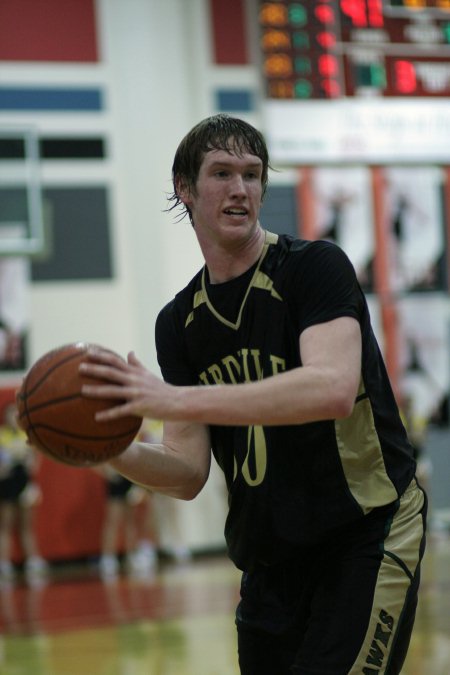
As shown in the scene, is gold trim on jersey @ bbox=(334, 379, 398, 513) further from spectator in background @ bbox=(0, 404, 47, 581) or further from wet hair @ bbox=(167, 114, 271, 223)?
spectator in background @ bbox=(0, 404, 47, 581)

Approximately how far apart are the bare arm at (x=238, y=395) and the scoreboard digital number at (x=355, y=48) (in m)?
8.62

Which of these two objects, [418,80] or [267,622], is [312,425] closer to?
[267,622]

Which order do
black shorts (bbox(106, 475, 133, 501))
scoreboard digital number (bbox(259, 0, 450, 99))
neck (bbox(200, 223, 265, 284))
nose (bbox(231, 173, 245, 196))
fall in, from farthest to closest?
black shorts (bbox(106, 475, 133, 501)) < scoreboard digital number (bbox(259, 0, 450, 99)) < neck (bbox(200, 223, 265, 284)) < nose (bbox(231, 173, 245, 196))

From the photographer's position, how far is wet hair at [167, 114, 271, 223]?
2.77 meters

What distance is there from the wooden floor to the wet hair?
3212 mm

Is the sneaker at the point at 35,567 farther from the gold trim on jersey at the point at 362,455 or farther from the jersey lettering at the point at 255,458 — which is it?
the gold trim on jersey at the point at 362,455

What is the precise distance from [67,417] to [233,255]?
0.70 metres

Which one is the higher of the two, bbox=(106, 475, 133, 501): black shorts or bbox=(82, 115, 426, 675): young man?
bbox=(82, 115, 426, 675): young man

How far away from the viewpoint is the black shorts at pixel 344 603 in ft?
8.44

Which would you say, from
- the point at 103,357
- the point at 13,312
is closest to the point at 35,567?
the point at 13,312

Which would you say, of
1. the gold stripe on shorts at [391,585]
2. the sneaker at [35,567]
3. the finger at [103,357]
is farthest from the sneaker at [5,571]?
the finger at [103,357]

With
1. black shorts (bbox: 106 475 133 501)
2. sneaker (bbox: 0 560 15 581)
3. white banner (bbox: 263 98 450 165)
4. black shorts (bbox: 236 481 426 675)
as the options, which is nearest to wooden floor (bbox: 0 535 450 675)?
sneaker (bbox: 0 560 15 581)

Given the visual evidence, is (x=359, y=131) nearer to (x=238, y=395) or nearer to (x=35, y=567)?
(x=35, y=567)

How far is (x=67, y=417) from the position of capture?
2443 mm
